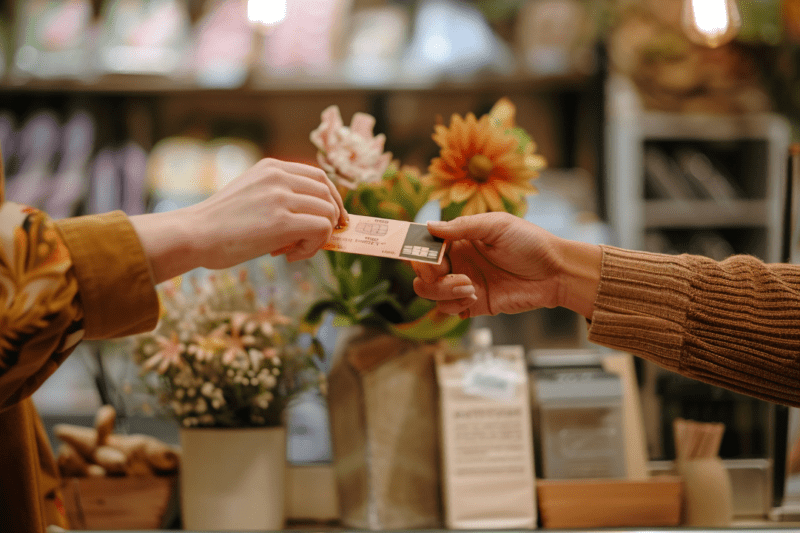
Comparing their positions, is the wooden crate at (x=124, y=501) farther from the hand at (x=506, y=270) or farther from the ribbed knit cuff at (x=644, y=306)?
the ribbed knit cuff at (x=644, y=306)

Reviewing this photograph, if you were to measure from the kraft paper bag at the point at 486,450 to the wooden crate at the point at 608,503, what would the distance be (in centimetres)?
2

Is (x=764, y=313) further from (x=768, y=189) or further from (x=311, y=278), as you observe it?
(x=768, y=189)

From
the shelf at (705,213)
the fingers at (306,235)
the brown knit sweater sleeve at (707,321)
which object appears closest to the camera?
the fingers at (306,235)

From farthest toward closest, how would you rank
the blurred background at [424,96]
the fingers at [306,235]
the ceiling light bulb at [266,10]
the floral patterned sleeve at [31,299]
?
the blurred background at [424,96], the ceiling light bulb at [266,10], the fingers at [306,235], the floral patterned sleeve at [31,299]

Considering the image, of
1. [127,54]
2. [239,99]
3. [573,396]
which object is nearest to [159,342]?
[573,396]

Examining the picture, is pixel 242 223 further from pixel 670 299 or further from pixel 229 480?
pixel 670 299

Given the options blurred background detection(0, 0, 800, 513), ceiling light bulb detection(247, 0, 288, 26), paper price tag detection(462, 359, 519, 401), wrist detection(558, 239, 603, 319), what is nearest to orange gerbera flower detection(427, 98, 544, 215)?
wrist detection(558, 239, 603, 319)

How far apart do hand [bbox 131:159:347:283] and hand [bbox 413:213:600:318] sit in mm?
162

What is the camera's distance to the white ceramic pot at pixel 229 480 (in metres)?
0.77

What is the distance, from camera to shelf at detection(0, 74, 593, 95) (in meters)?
2.30

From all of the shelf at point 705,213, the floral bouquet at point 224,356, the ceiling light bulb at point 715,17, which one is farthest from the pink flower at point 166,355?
the shelf at point 705,213

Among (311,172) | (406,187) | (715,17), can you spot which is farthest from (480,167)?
(715,17)

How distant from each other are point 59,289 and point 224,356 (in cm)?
27

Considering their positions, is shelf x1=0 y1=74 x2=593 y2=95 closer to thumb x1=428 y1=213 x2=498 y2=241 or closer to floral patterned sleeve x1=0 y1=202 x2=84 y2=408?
thumb x1=428 y1=213 x2=498 y2=241
